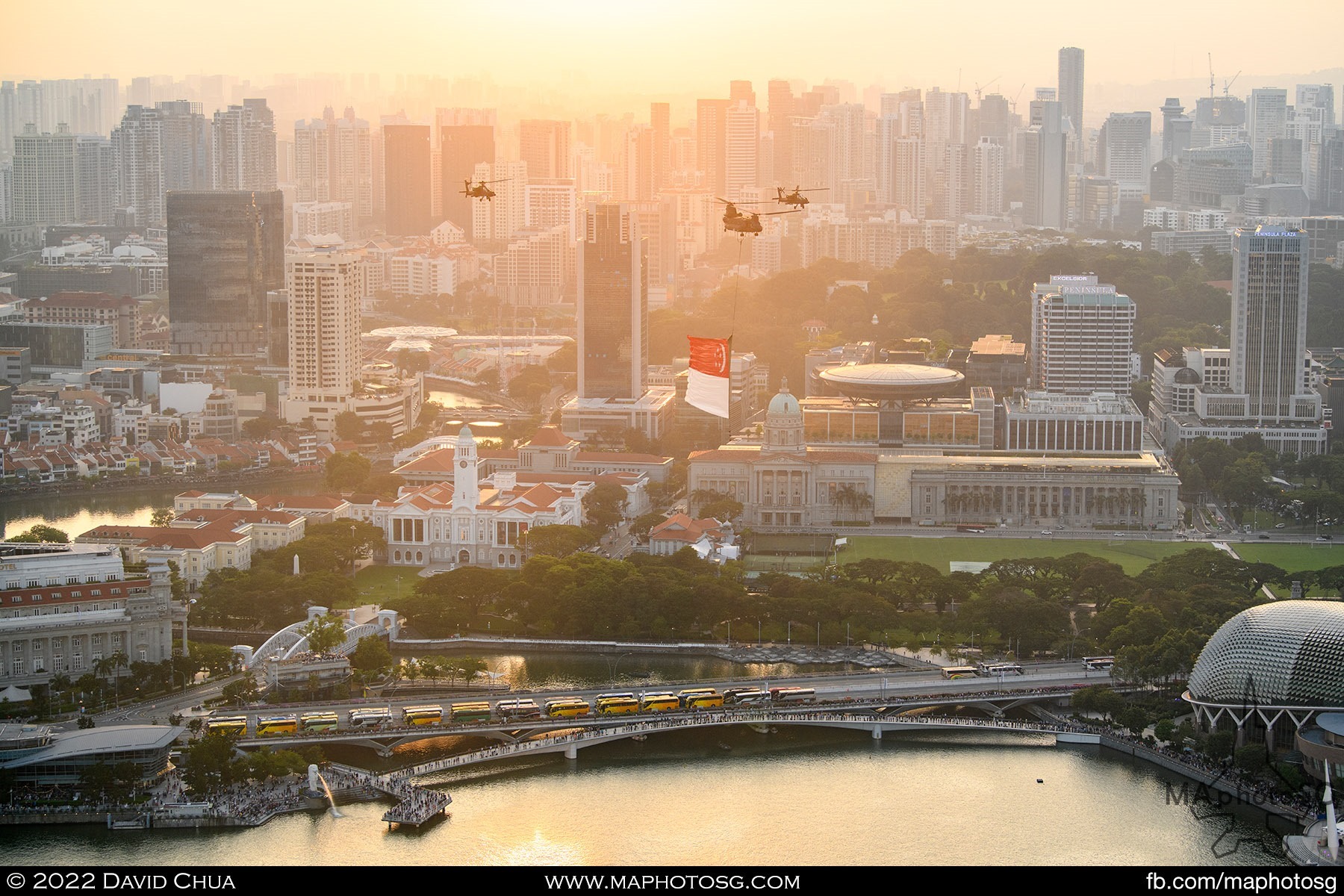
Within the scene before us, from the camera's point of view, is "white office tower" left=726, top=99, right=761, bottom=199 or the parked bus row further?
"white office tower" left=726, top=99, right=761, bottom=199

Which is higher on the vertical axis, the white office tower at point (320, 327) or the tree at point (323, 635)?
the white office tower at point (320, 327)

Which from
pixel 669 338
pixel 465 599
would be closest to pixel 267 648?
pixel 465 599

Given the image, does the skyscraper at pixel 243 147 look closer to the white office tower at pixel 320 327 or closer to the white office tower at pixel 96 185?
the white office tower at pixel 96 185

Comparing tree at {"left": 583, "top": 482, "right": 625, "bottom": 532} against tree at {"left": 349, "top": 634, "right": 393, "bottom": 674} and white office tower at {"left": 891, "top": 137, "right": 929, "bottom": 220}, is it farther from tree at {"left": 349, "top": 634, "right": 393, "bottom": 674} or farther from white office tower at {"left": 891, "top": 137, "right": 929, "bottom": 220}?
white office tower at {"left": 891, "top": 137, "right": 929, "bottom": 220}

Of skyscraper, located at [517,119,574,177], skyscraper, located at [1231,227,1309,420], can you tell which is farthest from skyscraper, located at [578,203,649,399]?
skyscraper, located at [517,119,574,177]

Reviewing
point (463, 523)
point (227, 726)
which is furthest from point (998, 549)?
point (227, 726)

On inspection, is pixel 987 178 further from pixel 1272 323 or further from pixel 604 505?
pixel 604 505

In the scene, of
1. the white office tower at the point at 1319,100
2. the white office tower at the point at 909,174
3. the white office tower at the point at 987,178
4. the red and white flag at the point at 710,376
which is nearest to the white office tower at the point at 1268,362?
the red and white flag at the point at 710,376
